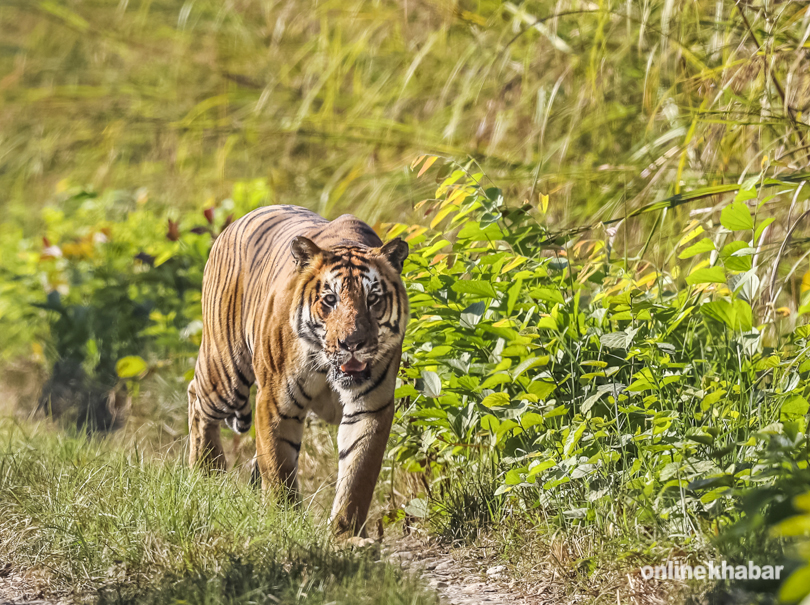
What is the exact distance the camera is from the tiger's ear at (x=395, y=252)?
9.11ft

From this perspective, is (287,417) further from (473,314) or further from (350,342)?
(473,314)

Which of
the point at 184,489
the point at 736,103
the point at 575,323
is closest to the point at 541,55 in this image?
the point at 736,103

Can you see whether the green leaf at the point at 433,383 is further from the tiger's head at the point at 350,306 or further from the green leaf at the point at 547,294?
the green leaf at the point at 547,294

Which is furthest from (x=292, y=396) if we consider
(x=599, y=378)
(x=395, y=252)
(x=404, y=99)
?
(x=404, y=99)

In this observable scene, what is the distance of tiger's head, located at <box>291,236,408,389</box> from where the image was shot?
105 inches

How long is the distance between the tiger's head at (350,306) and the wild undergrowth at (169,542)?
520 mm

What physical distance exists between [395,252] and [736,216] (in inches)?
41.1

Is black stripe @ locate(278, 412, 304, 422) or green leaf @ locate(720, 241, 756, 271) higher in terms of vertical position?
green leaf @ locate(720, 241, 756, 271)

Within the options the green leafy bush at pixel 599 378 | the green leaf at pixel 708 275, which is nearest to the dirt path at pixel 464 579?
the green leafy bush at pixel 599 378

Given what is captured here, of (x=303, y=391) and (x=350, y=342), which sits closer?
(x=350, y=342)

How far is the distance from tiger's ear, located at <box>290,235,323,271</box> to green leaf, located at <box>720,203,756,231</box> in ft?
4.06

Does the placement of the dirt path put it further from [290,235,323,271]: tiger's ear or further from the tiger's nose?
[290,235,323,271]: tiger's ear

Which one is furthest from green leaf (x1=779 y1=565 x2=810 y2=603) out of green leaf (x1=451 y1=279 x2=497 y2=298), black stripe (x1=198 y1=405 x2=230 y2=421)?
black stripe (x1=198 y1=405 x2=230 y2=421)

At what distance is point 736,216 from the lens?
2402 mm
